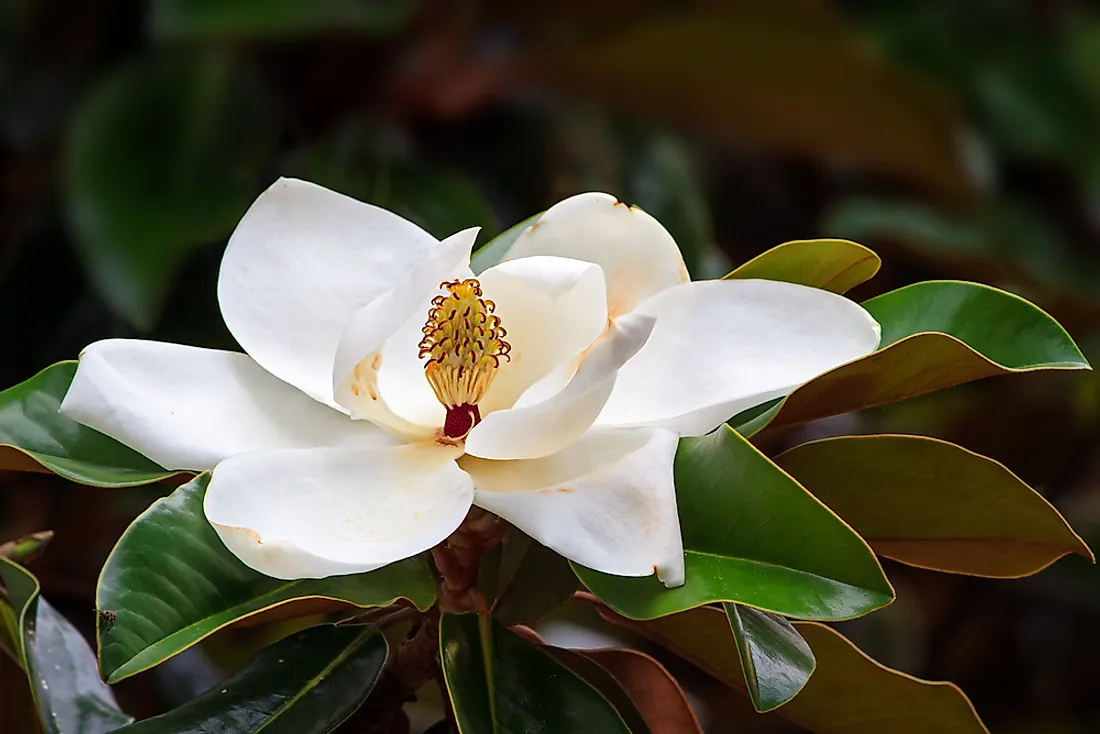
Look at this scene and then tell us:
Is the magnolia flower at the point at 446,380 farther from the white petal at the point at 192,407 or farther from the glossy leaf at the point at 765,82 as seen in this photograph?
the glossy leaf at the point at 765,82

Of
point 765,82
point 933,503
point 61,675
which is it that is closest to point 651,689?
point 933,503

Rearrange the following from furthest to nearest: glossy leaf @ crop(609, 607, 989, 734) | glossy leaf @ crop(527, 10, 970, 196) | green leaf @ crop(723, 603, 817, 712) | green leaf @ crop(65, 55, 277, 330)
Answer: glossy leaf @ crop(527, 10, 970, 196) < green leaf @ crop(65, 55, 277, 330) < glossy leaf @ crop(609, 607, 989, 734) < green leaf @ crop(723, 603, 817, 712)

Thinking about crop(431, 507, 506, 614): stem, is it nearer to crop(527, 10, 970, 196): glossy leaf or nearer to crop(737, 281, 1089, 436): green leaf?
crop(737, 281, 1089, 436): green leaf

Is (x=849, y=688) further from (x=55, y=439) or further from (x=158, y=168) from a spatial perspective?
(x=158, y=168)

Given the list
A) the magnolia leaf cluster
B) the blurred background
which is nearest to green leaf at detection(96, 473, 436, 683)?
the magnolia leaf cluster

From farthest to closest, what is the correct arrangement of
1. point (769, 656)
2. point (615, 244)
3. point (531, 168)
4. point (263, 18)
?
point (531, 168) < point (263, 18) < point (615, 244) < point (769, 656)

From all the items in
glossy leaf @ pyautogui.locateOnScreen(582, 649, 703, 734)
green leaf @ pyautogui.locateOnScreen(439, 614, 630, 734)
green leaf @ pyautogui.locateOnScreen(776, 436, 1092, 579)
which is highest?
green leaf @ pyautogui.locateOnScreen(776, 436, 1092, 579)

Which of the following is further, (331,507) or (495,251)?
(495,251)
